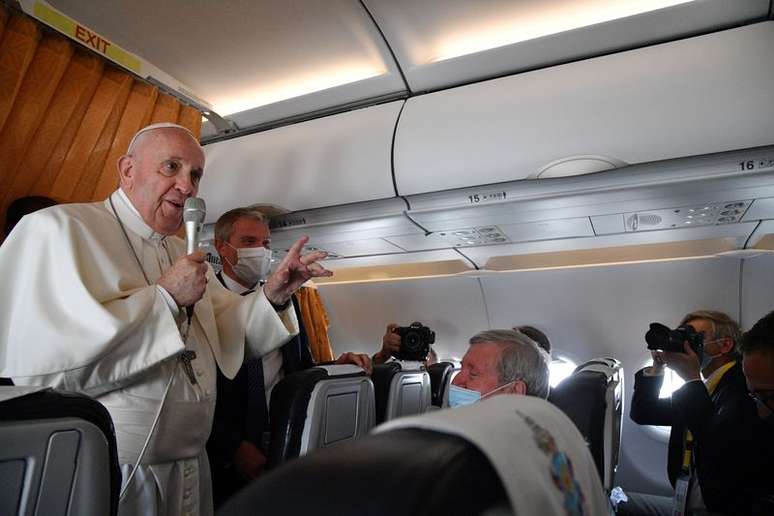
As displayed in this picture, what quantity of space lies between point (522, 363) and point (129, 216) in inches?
73.2

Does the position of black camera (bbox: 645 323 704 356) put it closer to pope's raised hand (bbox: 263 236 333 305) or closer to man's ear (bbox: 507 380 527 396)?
man's ear (bbox: 507 380 527 396)

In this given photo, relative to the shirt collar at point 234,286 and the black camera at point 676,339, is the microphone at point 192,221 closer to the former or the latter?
the shirt collar at point 234,286

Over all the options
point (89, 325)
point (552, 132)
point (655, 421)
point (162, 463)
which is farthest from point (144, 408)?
point (655, 421)

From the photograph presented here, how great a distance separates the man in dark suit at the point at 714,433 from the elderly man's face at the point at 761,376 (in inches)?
5.3

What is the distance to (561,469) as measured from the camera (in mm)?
594

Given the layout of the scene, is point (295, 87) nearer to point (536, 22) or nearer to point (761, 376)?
point (536, 22)

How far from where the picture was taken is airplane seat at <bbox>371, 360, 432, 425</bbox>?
9.15 ft

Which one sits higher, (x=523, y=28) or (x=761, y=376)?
(x=523, y=28)

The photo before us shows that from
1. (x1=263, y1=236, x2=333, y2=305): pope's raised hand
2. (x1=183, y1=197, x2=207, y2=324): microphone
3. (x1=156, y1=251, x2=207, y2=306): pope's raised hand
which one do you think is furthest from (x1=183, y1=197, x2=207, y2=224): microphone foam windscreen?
(x1=263, y1=236, x2=333, y2=305): pope's raised hand

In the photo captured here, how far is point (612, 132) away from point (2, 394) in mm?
2679

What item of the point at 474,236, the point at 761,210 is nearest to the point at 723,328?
the point at 761,210

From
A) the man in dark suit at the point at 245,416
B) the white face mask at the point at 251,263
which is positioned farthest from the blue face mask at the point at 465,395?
the white face mask at the point at 251,263

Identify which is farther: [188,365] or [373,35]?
[373,35]

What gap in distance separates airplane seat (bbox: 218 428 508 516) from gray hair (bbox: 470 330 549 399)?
6.68ft
